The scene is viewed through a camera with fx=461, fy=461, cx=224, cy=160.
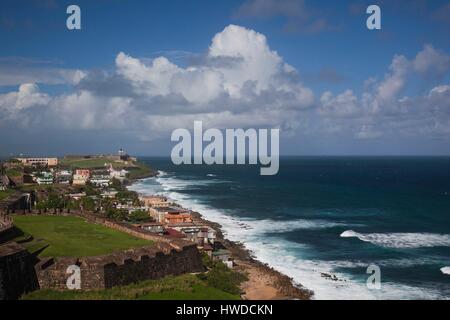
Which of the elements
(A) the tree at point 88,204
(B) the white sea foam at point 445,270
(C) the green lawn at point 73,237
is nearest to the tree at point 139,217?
(A) the tree at point 88,204

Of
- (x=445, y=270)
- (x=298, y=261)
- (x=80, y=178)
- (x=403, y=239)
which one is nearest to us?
(x=445, y=270)

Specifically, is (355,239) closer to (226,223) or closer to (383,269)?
(383,269)

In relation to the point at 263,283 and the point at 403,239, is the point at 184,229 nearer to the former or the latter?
the point at 263,283

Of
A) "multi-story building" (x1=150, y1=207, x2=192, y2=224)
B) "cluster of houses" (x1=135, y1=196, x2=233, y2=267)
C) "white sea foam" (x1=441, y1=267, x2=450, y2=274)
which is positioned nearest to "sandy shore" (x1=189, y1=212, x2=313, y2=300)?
"cluster of houses" (x1=135, y1=196, x2=233, y2=267)

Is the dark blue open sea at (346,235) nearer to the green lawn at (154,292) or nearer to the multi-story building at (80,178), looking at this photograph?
the green lawn at (154,292)

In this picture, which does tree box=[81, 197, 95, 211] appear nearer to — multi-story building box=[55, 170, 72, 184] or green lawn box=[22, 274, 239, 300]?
green lawn box=[22, 274, 239, 300]

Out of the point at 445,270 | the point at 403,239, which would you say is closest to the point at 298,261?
the point at 445,270

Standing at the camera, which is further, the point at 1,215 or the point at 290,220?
the point at 290,220
